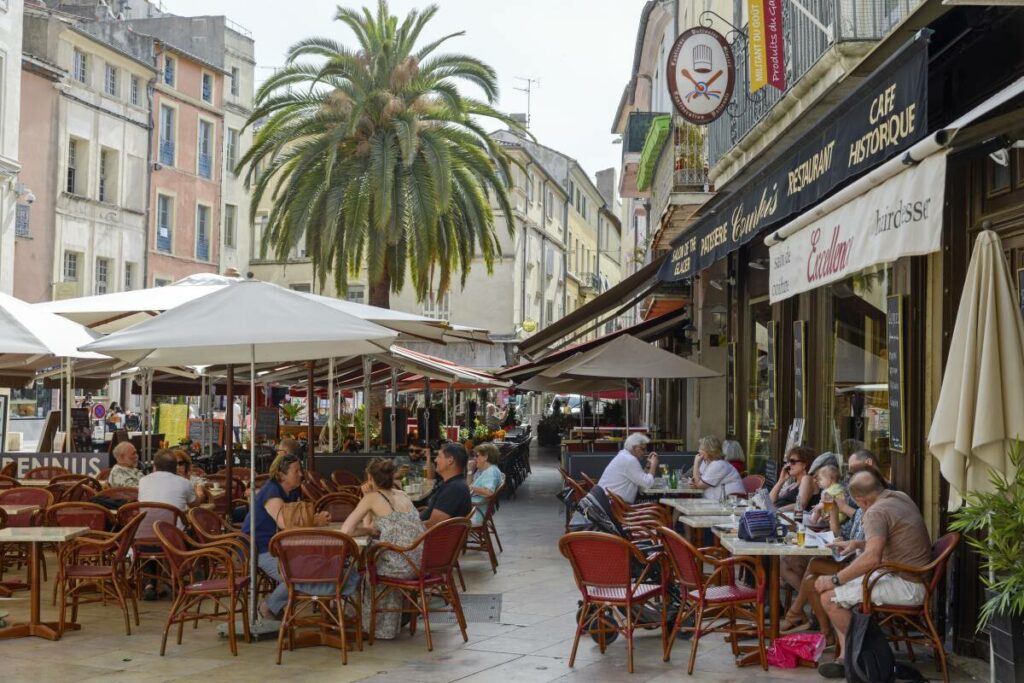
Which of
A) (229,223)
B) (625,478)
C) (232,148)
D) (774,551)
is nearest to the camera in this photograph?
(774,551)

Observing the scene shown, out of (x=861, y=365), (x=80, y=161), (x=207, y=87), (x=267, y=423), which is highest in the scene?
(x=207, y=87)

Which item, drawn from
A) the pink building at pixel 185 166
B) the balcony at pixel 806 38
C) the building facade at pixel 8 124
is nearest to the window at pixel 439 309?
the pink building at pixel 185 166

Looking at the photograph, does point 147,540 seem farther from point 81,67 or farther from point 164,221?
point 164,221

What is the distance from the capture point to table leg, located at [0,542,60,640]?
28.8 ft

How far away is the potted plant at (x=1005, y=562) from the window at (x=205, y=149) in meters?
44.4

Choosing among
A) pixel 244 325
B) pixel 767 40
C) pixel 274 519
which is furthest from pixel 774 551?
pixel 767 40

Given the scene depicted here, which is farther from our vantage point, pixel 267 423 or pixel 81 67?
pixel 81 67

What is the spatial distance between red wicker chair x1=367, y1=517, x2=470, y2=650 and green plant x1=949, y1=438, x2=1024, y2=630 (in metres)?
3.84

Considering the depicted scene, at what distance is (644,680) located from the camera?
300 inches

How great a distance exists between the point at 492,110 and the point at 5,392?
47.1 ft

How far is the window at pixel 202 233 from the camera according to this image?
1873 inches

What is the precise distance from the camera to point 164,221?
149ft

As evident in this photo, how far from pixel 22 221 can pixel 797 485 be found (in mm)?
31877

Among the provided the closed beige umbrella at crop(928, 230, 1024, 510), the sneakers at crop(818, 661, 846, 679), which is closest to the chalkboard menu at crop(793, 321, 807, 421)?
the sneakers at crop(818, 661, 846, 679)
